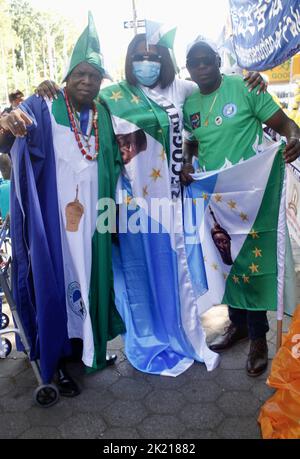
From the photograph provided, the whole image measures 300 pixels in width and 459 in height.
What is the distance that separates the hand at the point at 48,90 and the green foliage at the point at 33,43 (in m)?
42.0

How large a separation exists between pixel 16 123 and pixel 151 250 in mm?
1136

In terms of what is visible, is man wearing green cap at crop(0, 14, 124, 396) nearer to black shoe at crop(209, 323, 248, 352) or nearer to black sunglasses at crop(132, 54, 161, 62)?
black sunglasses at crop(132, 54, 161, 62)

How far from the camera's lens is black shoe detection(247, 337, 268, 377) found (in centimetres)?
257

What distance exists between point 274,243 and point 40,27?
162 ft

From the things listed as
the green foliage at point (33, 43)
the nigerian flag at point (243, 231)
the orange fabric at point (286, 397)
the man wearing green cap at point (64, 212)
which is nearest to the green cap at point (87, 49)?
the man wearing green cap at point (64, 212)

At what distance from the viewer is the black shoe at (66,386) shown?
97.8 inches

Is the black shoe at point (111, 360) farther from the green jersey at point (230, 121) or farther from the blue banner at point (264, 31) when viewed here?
the blue banner at point (264, 31)

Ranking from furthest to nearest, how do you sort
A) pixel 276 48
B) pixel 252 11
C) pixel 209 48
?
1. pixel 252 11
2. pixel 276 48
3. pixel 209 48

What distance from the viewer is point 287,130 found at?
95.2 inches

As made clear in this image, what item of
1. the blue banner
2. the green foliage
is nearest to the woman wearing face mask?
the blue banner

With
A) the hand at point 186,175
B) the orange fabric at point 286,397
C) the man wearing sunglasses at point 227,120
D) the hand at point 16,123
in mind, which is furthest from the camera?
the hand at point 186,175

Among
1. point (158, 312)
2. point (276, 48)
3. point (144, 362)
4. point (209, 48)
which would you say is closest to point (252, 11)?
point (276, 48)

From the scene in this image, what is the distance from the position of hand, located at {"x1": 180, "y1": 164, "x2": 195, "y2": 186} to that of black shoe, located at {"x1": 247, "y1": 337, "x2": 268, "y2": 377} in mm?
1086

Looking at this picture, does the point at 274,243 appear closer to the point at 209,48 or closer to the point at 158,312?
the point at 158,312
